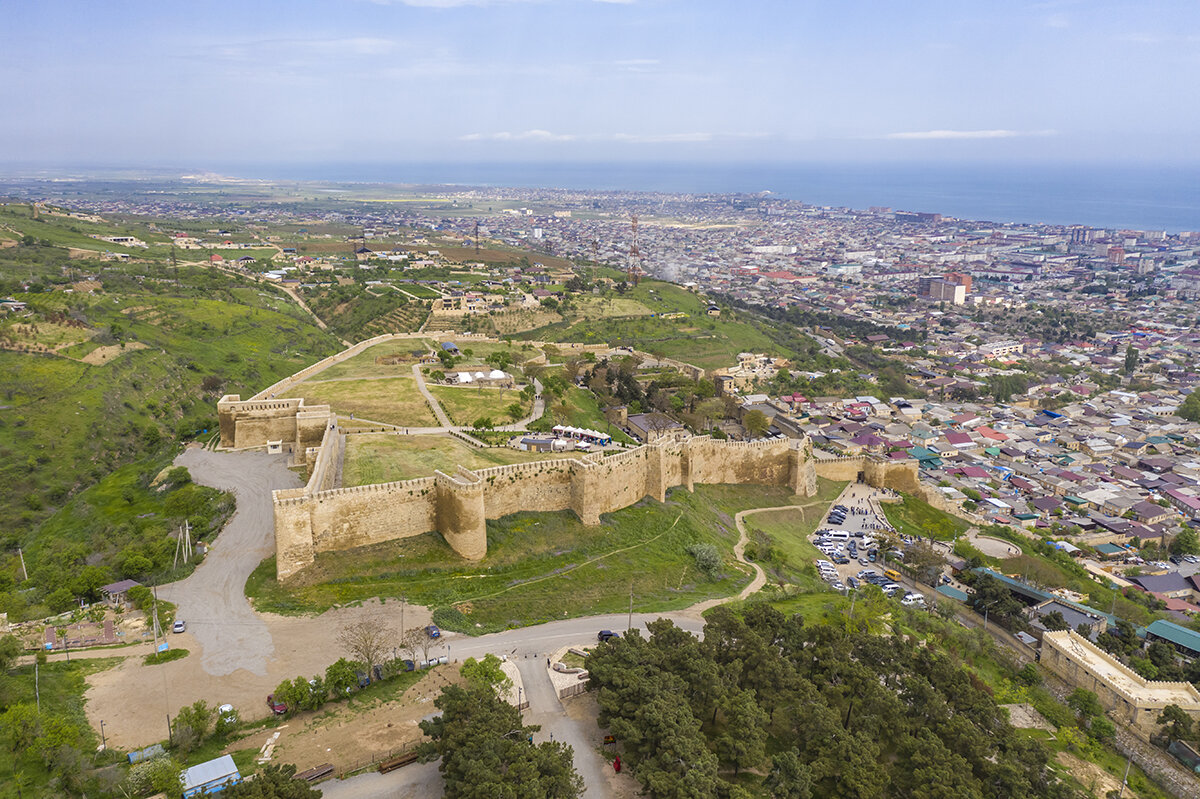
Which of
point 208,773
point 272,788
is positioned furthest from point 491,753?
point 208,773

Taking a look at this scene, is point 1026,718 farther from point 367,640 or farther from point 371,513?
point 371,513

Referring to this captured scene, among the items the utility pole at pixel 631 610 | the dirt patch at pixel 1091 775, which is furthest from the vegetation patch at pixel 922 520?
the utility pole at pixel 631 610

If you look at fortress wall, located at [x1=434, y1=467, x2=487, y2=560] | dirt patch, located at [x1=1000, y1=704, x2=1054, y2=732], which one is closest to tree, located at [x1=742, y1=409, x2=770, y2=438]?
dirt patch, located at [x1=1000, y1=704, x2=1054, y2=732]

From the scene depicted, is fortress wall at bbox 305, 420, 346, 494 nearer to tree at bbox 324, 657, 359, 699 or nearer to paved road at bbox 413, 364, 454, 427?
paved road at bbox 413, 364, 454, 427

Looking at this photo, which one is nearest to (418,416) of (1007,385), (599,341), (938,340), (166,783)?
(166,783)

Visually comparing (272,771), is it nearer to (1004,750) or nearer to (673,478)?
(1004,750)

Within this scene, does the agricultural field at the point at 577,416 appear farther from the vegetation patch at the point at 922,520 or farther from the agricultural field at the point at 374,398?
the vegetation patch at the point at 922,520
